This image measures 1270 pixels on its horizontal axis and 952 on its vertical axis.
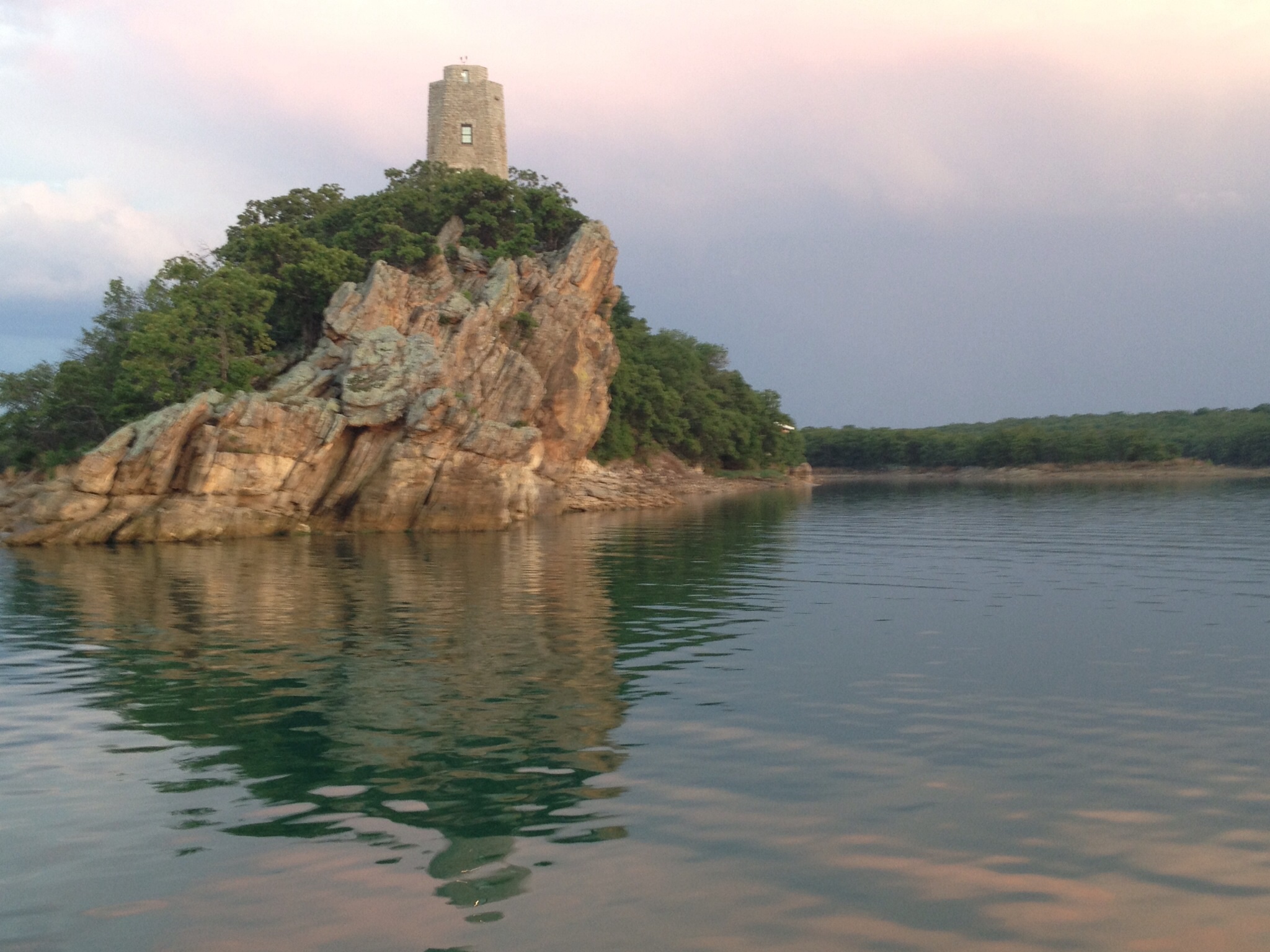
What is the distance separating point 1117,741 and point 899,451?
471 feet

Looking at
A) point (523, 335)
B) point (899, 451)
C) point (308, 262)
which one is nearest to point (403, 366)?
point (308, 262)

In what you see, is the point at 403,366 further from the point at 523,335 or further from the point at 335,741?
the point at 335,741

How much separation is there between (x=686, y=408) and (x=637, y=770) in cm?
8395

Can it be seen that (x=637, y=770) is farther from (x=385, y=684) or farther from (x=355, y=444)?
(x=355, y=444)

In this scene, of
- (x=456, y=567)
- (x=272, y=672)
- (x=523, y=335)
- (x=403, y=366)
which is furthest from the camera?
(x=523, y=335)

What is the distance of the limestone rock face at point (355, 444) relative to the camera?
4097 cm

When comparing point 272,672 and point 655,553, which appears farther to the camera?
point 655,553

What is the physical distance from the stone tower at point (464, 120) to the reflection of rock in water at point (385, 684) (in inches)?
2063

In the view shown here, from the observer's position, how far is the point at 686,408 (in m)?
94.8

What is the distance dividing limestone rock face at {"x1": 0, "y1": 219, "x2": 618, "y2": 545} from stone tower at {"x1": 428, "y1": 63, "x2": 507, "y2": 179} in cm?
1910

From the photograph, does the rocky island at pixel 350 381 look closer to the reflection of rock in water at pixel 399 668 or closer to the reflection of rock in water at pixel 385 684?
the reflection of rock in water at pixel 399 668

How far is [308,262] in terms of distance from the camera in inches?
2085

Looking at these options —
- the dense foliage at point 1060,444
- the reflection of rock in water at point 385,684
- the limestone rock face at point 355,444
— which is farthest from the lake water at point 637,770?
the dense foliage at point 1060,444

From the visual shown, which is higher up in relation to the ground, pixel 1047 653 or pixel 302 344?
pixel 302 344
